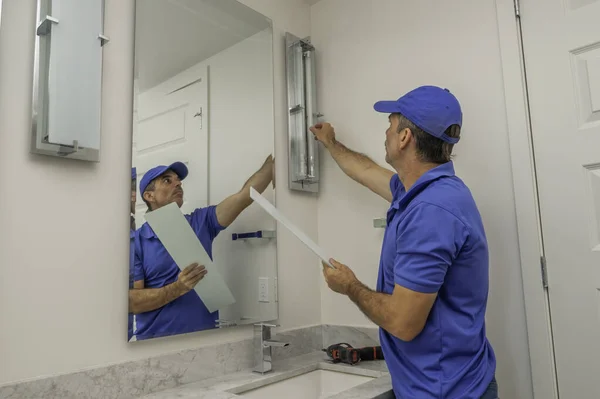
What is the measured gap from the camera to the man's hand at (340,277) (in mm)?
1252

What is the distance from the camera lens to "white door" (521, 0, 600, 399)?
1.35 meters

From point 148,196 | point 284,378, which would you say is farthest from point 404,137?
point 284,378

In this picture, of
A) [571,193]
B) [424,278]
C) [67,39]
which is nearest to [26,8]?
[67,39]

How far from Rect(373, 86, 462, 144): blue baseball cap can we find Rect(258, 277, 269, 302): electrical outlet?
31.2 inches

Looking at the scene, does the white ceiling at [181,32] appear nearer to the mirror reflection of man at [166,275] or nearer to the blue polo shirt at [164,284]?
the mirror reflection of man at [166,275]

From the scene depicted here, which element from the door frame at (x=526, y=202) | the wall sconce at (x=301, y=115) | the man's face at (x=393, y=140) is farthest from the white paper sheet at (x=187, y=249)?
the door frame at (x=526, y=202)

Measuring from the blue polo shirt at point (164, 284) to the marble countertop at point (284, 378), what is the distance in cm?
17

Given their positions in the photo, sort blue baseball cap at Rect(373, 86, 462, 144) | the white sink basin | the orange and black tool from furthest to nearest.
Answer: the orange and black tool
the white sink basin
blue baseball cap at Rect(373, 86, 462, 144)

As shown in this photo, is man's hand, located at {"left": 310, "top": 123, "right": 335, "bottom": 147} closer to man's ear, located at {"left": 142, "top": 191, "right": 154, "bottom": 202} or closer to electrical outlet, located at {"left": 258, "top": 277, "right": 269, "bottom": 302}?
electrical outlet, located at {"left": 258, "top": 277, "right": 269, "bottom": 302}

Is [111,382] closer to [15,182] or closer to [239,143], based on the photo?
[15,182]

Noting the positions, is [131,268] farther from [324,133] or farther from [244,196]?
[324,133]

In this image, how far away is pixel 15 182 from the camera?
1.11 m

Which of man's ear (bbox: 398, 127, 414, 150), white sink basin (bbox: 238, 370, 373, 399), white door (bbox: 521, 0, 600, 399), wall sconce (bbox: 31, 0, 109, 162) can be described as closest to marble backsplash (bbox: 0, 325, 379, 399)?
white sink basin (bbox: 238, 370, 373, 399)

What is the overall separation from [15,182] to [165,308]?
54cm
